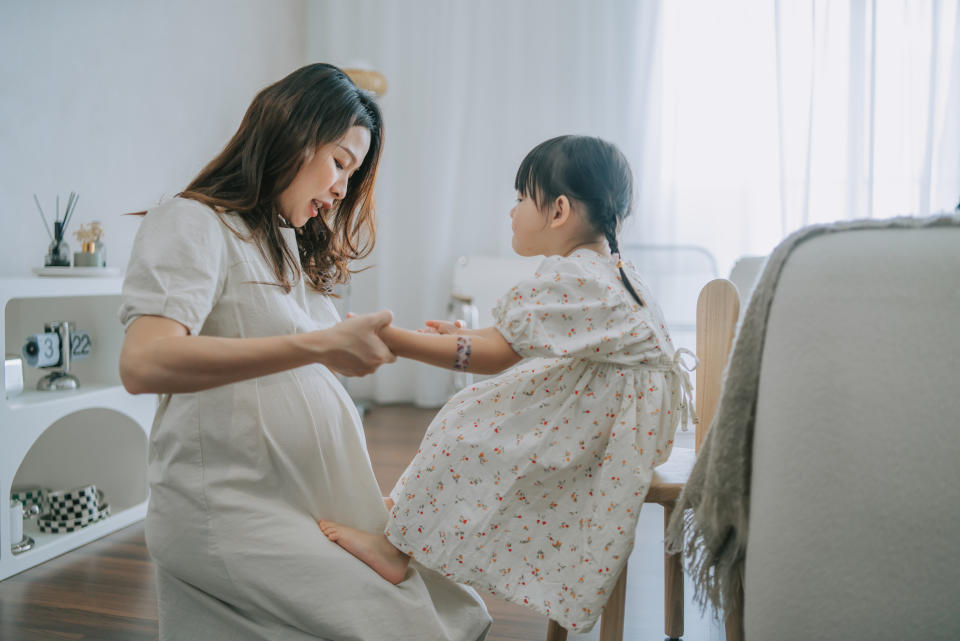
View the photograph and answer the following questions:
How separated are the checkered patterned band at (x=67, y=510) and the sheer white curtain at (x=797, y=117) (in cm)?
251

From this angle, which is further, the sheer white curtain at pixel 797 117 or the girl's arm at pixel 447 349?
the sheer white curtain at pixel 797 117

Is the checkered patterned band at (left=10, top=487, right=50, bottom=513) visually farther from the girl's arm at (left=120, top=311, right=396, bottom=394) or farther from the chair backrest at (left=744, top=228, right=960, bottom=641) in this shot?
the chair backrest at (left=744, top=228, right=960, bottom=641)

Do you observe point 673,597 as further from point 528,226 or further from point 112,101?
point 112,101

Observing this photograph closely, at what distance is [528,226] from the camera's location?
120cm

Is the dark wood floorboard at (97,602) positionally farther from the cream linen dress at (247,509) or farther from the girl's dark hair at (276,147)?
the girl's dark hair at (276,147)

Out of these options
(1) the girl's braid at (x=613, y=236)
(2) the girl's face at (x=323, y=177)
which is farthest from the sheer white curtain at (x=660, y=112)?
(2) the girl's face at (x=323, y=177)

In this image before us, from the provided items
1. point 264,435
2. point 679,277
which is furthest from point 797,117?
point 264,435

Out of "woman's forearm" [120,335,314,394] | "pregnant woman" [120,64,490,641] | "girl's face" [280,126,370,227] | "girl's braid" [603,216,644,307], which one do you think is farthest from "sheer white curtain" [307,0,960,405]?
"woman's forearm" [120,335,314,394]

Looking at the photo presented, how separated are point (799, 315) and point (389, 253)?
3.16 meters

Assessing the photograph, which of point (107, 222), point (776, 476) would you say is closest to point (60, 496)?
point (107, 222)

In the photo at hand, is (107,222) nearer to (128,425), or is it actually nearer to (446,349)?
(128,425)

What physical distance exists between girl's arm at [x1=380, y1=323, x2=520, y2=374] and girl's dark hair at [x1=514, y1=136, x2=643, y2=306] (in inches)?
12.0

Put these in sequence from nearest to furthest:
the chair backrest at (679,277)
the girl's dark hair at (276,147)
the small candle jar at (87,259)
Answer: the girl's dark hair at (276,147) < the small candle jar at (87,259) < the chair backrest at (679,277)

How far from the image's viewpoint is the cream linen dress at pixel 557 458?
958 mm
